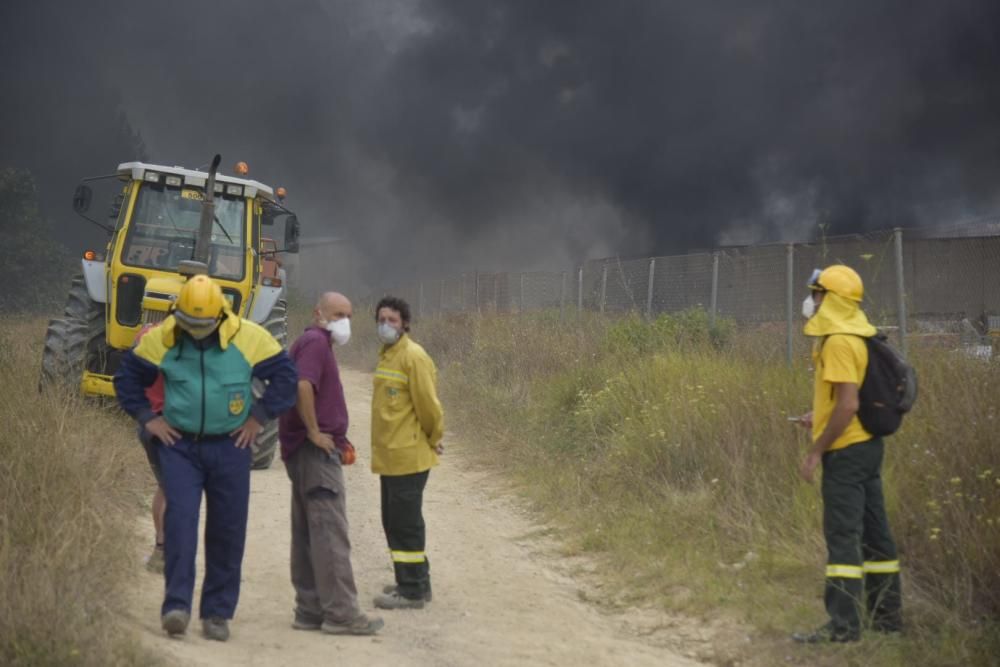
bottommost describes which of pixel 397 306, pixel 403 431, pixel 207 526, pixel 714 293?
pixel 207 526

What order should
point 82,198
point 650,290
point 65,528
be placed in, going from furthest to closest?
1. point 650,290
2. point 82,198
3. point 65,528

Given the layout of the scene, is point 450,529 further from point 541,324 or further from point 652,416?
point 541,324

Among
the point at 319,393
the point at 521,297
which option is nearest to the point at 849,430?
the point at 319,393

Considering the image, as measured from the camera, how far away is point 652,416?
865 cm

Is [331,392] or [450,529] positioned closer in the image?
[331,392]

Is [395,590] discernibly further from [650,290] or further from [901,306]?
[650,290]

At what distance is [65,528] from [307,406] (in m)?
1.40

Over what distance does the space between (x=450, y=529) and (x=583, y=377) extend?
3325mm

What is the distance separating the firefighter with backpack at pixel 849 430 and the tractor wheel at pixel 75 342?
7.07 meters

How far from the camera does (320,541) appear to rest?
5.39 metres

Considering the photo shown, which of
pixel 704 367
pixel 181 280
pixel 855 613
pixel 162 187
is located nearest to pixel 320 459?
pixel 855 613

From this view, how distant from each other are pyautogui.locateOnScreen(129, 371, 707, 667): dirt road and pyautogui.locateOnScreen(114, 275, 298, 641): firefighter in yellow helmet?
0.92 feet

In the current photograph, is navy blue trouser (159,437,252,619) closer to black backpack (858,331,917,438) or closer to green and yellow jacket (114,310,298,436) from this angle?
green and yellow jacket (114,310,298,436)

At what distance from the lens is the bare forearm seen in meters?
5.36
